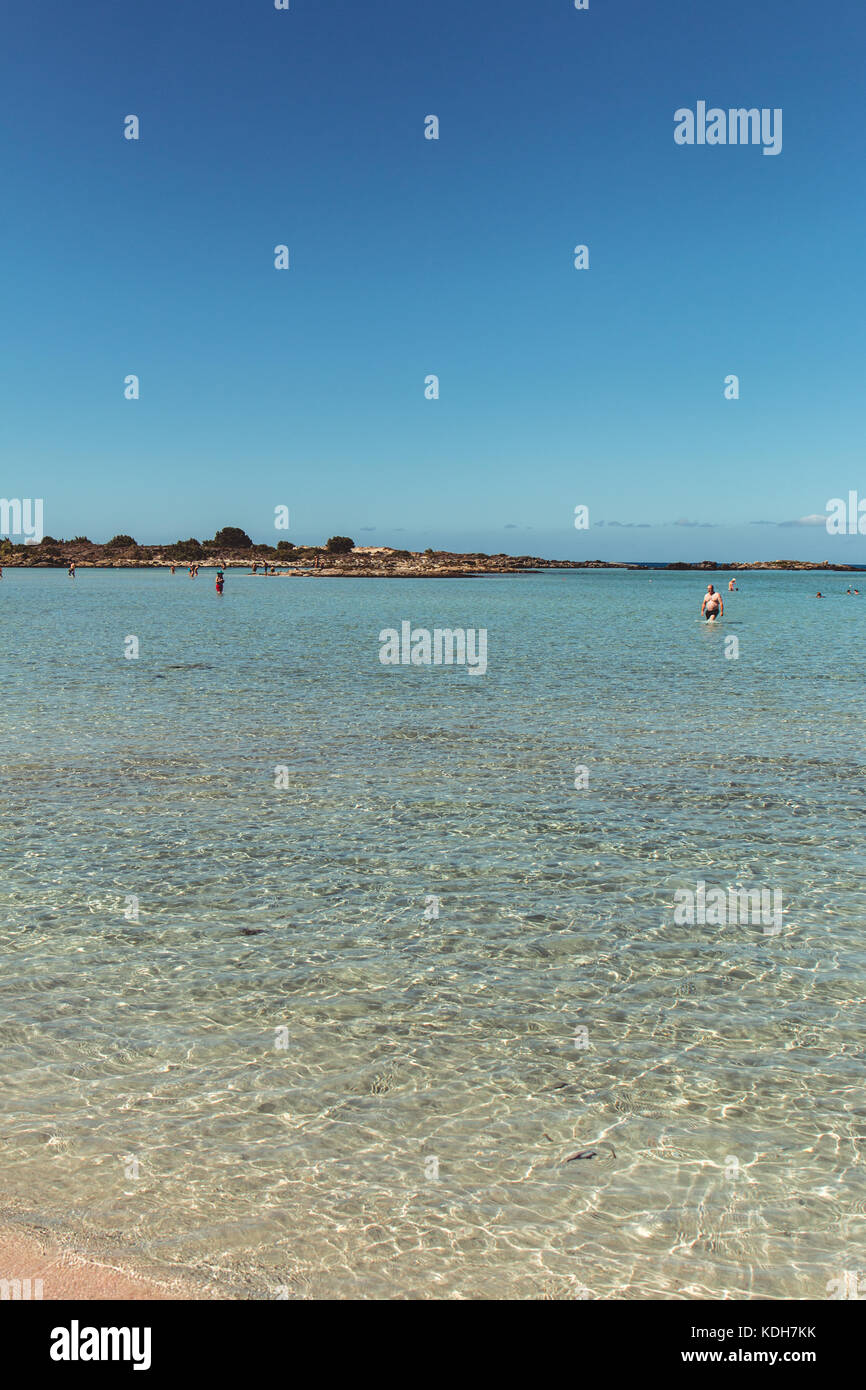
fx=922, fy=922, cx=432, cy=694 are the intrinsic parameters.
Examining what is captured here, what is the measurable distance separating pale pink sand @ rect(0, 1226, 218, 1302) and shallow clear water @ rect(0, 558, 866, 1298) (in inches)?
8.4

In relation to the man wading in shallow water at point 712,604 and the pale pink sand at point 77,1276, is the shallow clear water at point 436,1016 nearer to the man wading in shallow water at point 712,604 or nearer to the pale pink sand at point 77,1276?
the pale pink sand at point 77,1276

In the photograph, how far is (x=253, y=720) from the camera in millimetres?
24125

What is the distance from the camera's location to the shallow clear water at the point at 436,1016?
5762 millimetres

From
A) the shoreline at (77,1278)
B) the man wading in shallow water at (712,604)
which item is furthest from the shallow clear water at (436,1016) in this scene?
the man wading in shallow water at (712,604)

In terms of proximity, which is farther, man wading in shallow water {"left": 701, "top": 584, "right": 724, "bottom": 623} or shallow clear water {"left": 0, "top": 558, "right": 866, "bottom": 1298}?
man wading in shallow water {"left": 701, "top": 584, "right": 724, "bottom": 623}

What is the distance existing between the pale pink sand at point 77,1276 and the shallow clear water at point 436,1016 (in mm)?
214

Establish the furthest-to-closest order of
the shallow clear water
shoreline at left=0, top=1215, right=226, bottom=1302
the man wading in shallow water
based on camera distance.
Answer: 1. the man wading in shallow water
2. the shallow clear water
3. shoreline at left=0, top=1215, right=226, bottom=1302

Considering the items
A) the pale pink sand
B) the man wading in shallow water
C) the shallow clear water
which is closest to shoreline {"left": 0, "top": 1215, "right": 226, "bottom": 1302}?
the pale pink sand

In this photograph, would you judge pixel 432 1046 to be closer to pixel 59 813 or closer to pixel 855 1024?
pixel 855 1024

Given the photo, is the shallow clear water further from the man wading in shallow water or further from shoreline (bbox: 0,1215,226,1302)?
the man wading in shallow water

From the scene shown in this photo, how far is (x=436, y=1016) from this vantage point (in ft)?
28.1

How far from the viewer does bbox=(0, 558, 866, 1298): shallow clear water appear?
5.76 meters
